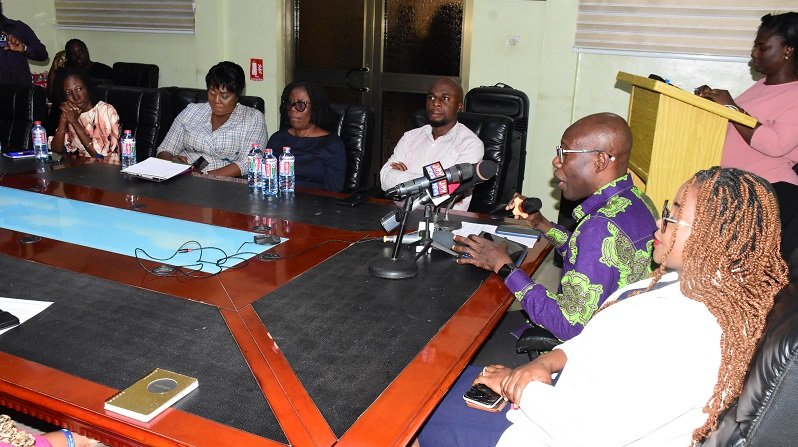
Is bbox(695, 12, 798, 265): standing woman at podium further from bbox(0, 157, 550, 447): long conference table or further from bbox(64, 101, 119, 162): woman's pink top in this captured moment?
bbox(64, 101, 119, 162): woman's pink top

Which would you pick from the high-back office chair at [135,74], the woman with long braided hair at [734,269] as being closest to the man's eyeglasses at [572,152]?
the woman with long braided hair at [734,269]

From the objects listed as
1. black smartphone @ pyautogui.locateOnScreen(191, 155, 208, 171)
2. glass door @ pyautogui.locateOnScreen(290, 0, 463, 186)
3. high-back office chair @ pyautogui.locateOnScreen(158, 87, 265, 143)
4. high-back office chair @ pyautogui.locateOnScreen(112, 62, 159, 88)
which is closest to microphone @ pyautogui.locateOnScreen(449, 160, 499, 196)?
black smartphone @ pyautogui.locateOnScreen(191, 155, 208, 171)

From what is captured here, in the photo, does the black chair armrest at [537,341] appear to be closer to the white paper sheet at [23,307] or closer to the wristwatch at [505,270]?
the wristwatch at [505,270]

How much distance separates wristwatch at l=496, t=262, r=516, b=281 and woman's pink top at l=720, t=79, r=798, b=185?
125 centimetres

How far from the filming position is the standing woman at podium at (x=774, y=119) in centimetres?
259

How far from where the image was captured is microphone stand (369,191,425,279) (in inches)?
74.0

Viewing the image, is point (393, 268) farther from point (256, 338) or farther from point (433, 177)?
point (256, 338)

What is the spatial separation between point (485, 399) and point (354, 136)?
2.24 metres

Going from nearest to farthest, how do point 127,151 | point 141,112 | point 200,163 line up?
point 127,151 < point 200,163 < point 141,112

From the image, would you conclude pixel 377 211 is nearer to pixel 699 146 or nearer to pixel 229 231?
pixel 229 231

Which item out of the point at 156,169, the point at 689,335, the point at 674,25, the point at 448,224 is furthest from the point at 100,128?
the point at 674,25

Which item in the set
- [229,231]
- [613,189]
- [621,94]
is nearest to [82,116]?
[229,231]

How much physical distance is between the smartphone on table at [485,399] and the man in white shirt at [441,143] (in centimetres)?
176

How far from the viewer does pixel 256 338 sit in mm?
1456
